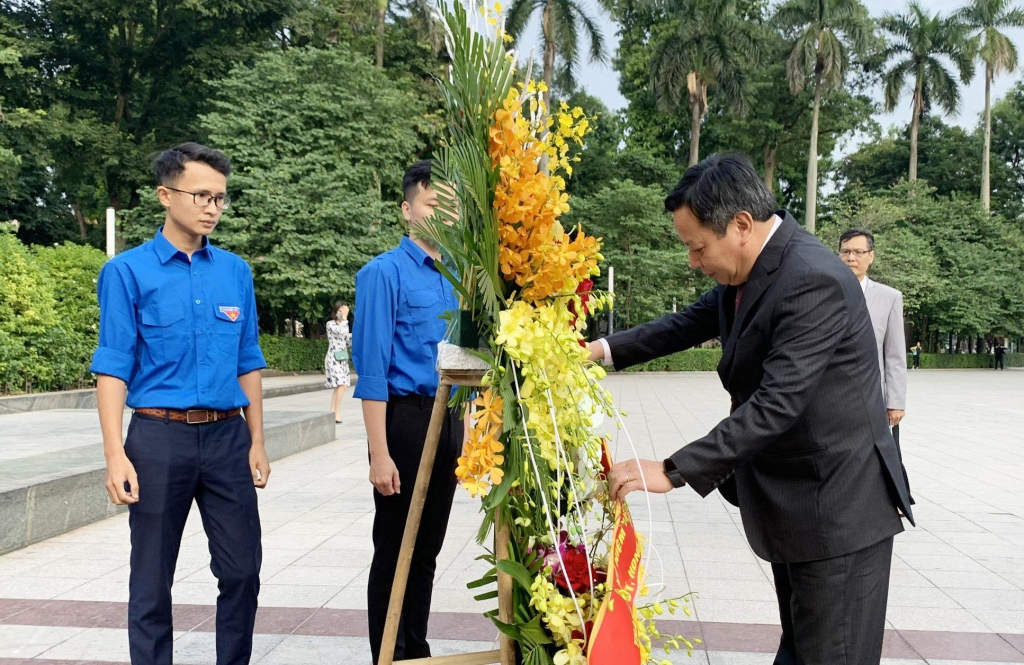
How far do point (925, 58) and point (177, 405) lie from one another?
43.8 m

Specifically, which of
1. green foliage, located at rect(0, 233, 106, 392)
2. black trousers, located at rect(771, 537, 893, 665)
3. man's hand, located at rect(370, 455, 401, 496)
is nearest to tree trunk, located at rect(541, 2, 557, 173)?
green foliage, located at rect(0, 233, 106, 392)

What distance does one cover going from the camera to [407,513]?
9.78ft

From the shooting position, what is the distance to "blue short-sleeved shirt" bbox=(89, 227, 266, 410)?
267 cm

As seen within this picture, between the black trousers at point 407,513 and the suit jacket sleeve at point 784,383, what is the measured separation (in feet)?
3.65

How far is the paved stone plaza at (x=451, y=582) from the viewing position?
3533 mm

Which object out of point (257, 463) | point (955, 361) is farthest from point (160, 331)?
point (955, 361)

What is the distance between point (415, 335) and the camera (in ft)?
9.76

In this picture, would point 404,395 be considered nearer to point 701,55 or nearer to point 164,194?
point 164,194

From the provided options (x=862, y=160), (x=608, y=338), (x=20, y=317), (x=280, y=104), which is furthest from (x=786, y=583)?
(x=862, y=160)

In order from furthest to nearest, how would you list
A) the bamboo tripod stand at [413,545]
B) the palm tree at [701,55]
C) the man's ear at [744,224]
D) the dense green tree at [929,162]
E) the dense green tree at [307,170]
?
the dense green tree at [929,162] < the palm tree at [701,55] < the dense green tree at [307,170] < the bamboo tripod stand at [413,545] < the man's ear at [744,224]

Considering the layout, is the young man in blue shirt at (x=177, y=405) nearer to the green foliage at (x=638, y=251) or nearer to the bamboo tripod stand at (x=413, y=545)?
the bamboo tripod stand at (x=413, y=545)

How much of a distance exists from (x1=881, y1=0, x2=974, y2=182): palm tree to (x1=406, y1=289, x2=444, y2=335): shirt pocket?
40.5 meters

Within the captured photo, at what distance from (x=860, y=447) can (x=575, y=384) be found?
2.39 feet

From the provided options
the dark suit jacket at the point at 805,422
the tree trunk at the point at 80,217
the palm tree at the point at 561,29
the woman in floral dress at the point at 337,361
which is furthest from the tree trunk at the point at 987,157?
the dark suit jacket at the point at 805,422
